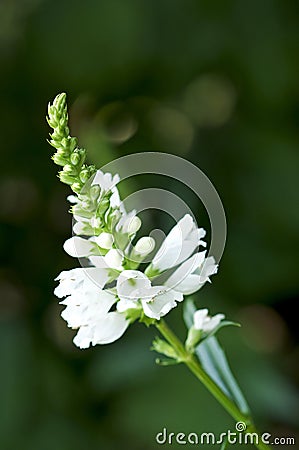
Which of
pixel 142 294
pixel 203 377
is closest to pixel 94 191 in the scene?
pixel 142 294

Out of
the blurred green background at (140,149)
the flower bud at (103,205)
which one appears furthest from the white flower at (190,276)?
the blurred green background at (140,149)

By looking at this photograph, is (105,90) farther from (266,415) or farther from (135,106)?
(266,415)

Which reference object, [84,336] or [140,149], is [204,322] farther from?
[140,149]

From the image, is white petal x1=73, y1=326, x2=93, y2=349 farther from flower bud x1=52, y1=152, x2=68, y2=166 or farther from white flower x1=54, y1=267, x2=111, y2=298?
flower bud x1=52, y1=152, x2=68, y2=166

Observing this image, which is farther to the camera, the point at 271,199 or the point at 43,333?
the point at 271,199

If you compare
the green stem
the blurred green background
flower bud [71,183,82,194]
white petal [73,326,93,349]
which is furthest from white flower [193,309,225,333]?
the blurred green background

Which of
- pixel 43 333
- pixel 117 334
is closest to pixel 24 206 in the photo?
pixel 43 333

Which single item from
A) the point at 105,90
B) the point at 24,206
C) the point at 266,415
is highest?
the point at 105,90
